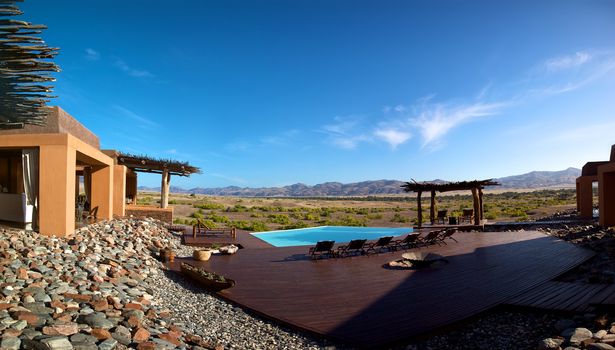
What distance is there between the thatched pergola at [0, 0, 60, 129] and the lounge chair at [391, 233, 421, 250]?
11.1 metres

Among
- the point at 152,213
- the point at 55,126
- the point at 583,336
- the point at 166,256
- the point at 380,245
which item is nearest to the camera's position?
the point at 583,336

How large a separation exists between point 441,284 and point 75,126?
13.1 m

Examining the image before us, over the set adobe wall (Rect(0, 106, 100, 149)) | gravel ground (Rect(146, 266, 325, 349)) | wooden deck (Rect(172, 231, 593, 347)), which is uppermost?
adobe wall (Rect(0, 106, 100, 149))

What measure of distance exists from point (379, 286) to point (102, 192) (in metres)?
12.3

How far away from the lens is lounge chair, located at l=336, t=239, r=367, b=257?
1196 cm

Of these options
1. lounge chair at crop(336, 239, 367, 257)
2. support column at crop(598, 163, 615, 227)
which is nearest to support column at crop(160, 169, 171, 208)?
lounge chair at crop(336, 239, 367, 257)

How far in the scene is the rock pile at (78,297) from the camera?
4.96 m

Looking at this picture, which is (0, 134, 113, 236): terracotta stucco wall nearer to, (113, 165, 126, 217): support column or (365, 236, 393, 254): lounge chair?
(113, 165, 126, 217): support column

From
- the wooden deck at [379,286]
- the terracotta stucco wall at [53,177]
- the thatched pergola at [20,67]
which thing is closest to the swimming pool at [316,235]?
the wooden deck at [379,286]

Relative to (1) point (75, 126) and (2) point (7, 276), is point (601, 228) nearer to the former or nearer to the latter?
(2) point (7, 276)

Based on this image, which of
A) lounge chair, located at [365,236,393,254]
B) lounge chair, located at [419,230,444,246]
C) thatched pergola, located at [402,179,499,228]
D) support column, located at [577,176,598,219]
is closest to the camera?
lounge chair, located at [365,236,393,254]

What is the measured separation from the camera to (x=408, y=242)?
1329 cm

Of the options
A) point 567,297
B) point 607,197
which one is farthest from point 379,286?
point 607,197

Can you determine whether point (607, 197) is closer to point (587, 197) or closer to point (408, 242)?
point (587, 197)
